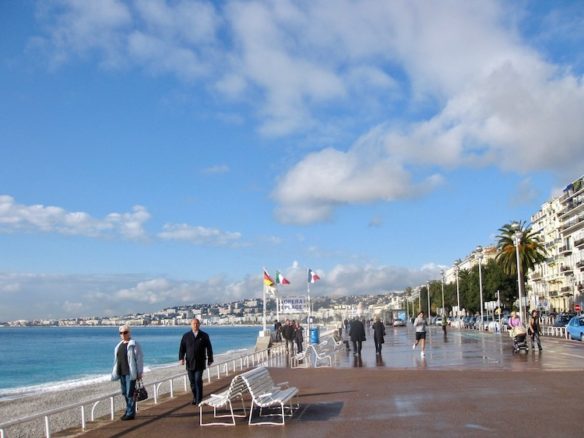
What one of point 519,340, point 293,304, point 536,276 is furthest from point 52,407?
point 536,276

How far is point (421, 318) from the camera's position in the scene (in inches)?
1085

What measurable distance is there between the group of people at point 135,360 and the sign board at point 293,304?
86.7 feet

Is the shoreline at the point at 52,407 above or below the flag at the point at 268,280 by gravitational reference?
below

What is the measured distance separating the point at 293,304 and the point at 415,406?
92.7 feet

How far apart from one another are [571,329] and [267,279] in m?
18.8

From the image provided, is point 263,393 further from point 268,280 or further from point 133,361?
point 268,280

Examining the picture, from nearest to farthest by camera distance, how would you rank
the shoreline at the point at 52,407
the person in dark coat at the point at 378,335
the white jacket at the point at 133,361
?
the white jacket at the point at 133,361 < the shoreline at the point at 52,407 < the person in dark coat at the point at 378,335

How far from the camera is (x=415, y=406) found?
12438mm

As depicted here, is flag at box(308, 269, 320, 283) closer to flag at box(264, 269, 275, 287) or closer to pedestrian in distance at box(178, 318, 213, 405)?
flag at box(264, 269, 275, 287)

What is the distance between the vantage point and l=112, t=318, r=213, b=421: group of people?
39.2ft

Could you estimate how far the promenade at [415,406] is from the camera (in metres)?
10.2

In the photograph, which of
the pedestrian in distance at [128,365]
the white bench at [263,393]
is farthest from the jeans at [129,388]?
the white bench at [263,393]

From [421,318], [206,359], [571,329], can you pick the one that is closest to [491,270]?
[571,329]

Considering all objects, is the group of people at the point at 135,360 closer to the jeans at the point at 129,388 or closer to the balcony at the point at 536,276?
the jeans at the point at 129,388
